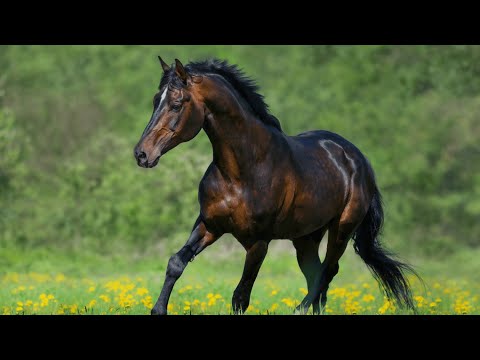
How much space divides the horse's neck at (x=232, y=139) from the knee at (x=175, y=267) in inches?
30.3

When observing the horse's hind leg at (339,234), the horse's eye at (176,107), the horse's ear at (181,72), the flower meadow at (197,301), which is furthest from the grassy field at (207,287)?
the horse's ear at (181,72)

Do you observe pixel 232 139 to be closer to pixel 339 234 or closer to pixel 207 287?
pixel 339 234

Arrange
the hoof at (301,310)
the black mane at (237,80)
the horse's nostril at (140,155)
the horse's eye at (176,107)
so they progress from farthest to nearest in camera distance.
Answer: the hoof at (301,310) < the black mane at (237,80) < the horse's eye at (176,107) < the horse's nostril at (140,155)

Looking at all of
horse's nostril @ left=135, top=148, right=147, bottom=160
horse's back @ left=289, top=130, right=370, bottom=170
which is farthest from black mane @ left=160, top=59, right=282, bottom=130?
horse's nostril @ left=135, top=148, right=147, bottom=160

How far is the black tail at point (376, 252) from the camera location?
8.37 meters

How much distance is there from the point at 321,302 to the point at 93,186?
33.5 ft

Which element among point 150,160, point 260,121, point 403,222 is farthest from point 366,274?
point 150,160

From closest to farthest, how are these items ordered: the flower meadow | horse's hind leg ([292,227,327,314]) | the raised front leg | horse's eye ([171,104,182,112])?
horse's eye ([171,104,182,112]) < the raised front leg < the flower meadow < horse's hind leg ([292,227,327,314])

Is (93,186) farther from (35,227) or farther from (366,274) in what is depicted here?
(366,274)

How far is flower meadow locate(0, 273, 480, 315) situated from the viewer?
287 inches

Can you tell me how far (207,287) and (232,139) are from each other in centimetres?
408

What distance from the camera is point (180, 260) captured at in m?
6.25

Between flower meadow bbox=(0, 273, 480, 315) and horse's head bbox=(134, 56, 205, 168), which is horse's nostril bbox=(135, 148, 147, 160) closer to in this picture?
horse's head bbox=(134, 56, 205, 168)

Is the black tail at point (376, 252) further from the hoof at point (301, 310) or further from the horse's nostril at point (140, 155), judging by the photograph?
the horse's nostril at point (140, 155)
